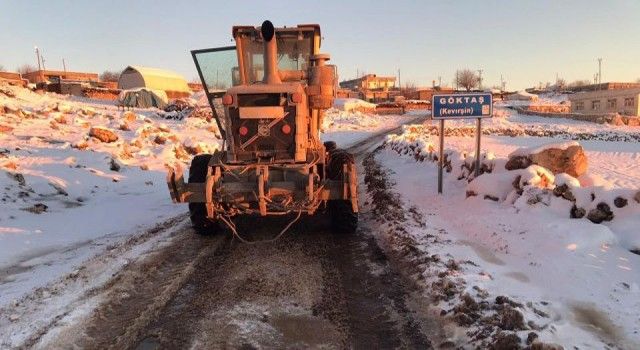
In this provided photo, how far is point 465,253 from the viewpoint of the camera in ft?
21.1

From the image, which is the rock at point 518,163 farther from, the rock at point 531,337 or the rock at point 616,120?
the rock at point 616,120

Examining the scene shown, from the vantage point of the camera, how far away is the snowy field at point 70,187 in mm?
7105

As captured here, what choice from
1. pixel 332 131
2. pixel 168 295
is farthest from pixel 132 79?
pixel 168 295

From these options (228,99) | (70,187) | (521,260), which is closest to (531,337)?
(521,260)

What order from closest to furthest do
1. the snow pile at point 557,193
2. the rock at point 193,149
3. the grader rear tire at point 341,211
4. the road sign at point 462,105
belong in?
1. the snow pile at point 557,193
2. the grader rear tire at point 341,211
3. the road sign at point 462,105
4. the rock at point 193,149

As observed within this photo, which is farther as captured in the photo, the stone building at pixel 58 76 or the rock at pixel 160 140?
the stone building at pixel 58 76

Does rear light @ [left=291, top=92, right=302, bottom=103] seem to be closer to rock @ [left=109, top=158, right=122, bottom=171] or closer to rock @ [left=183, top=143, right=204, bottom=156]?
rock @ [left=109, top=158, right=122, bottom=171]

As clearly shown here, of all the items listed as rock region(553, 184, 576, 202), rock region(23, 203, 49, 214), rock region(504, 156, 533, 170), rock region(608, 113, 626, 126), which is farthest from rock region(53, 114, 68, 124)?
rock region(608, 113, 626, 126)

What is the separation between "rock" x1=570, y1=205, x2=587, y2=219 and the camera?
23.2ft

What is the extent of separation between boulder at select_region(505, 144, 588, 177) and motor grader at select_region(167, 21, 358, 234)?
3.59 meters

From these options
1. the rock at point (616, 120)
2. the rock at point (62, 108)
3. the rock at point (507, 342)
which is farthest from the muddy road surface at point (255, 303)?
the rock at point (616, 120)

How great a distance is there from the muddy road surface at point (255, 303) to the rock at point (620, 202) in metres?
3.43

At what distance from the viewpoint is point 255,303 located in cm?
514

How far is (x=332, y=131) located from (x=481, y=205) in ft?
86.3
